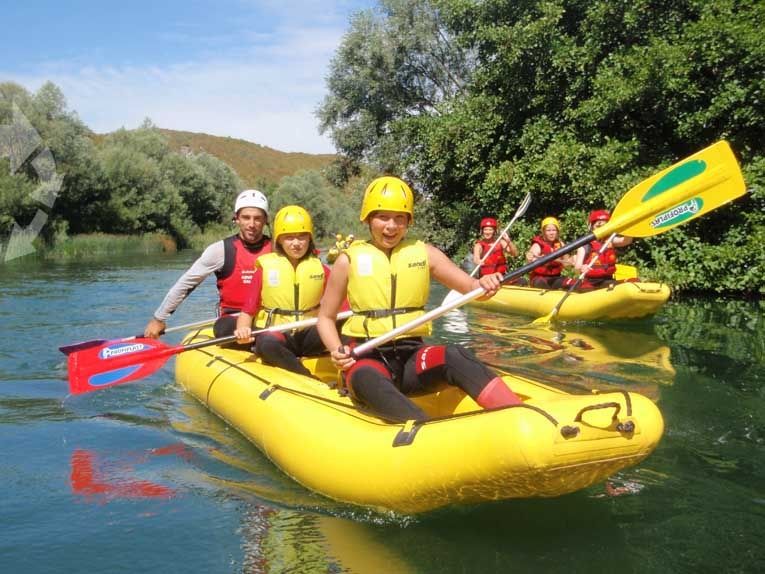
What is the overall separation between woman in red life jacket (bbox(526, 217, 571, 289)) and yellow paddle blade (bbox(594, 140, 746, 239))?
5592 mm

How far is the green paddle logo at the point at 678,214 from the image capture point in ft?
13.8

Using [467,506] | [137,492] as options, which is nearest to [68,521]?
[137,492]

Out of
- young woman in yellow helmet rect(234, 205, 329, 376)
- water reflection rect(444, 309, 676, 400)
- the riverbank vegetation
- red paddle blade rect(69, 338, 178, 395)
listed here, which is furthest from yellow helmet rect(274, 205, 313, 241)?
the riverbank vegetation

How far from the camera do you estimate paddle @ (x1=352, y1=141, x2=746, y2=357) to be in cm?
410

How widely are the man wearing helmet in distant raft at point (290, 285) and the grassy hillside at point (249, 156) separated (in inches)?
3054

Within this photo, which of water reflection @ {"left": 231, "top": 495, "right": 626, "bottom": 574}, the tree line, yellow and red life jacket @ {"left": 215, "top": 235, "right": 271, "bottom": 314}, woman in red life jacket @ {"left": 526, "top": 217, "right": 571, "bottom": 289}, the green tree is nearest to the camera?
water reflection @ {"left": 231, "top": 495, "right": 626, "bottom": 574}

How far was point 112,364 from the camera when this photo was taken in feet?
18.3

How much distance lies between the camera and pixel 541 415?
282 cm

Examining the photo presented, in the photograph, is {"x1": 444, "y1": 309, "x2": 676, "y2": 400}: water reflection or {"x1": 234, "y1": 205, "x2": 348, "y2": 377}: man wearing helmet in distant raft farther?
{"x1": 444, "y1": 309, "x2": 676, "y2": 400}: water reflection

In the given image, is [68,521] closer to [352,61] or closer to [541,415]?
[541,415]

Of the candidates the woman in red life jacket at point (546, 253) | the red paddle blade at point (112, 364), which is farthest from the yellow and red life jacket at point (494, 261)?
the red paddle blade at point (112, 364)

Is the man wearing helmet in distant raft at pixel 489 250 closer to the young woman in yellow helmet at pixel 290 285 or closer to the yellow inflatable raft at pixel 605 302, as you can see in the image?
the yellow inflatable raft at pixel 605 302

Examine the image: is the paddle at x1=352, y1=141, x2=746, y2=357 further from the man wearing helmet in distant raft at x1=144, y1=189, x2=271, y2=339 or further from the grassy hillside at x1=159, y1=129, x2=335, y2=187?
the grassy hillside at x1=159, y1=129, x2=335, y2=187

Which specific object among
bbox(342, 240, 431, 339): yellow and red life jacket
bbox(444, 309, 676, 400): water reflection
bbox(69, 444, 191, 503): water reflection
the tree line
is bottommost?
bbox(69, 444, 191, 503): water reflection
